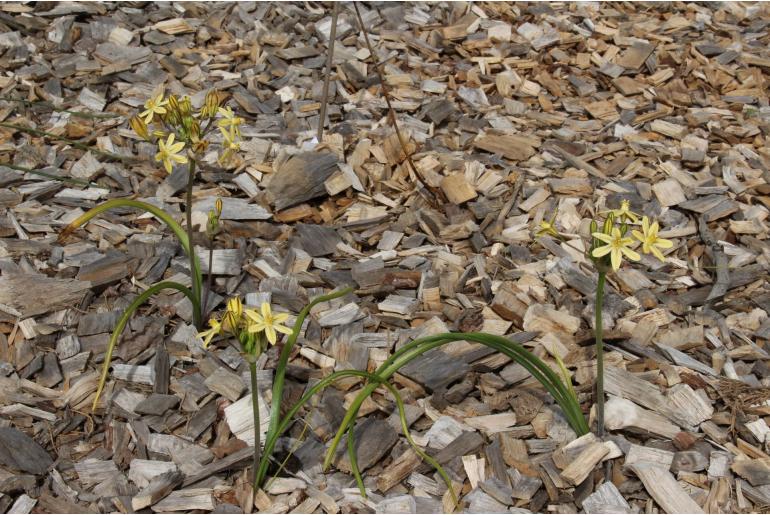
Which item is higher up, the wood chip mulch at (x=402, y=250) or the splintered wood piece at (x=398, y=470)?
the wood chip mulch at (x=402, y=250)

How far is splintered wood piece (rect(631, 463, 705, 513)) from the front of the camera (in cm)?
187

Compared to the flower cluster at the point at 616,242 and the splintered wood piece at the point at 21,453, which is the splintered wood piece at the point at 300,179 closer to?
the splintered wood piece at the point at 21,453

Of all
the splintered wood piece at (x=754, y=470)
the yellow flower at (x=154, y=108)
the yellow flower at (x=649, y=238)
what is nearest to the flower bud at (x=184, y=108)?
the yellow flower at (x=154, y=108)

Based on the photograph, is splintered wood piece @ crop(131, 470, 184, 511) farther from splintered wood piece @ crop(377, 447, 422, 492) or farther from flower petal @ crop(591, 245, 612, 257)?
flower petal @ crop(591, 245, 612, 257)

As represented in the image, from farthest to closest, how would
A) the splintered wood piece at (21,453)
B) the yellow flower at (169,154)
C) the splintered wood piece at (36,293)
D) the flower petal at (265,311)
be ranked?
the splintered wood piece at (36,293)
the yellow flower at (169,154)
the splintered wood piece at (21,453)
the flower petal at (265,311)

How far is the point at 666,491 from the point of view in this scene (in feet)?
6.21

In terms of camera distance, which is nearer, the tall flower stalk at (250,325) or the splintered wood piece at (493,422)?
the tall flower stalk at (250,325)

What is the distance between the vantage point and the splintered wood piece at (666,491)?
1873mm

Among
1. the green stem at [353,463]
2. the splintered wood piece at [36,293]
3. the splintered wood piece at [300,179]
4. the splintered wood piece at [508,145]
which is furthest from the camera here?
the splintered wood piece at [508,145]

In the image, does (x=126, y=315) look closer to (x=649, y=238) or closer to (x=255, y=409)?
(x=255, y=409)

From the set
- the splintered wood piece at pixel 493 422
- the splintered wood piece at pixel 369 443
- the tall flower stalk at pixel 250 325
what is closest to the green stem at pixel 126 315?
the tall flower stalk at pixel 250 325

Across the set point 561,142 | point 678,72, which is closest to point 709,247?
point 561,142

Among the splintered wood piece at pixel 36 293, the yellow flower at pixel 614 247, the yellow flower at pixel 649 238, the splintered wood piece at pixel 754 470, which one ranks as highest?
the yellow flower at pixel 614 247

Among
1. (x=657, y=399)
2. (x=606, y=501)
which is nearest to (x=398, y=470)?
(x=606, y=501)
